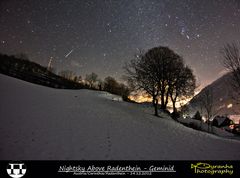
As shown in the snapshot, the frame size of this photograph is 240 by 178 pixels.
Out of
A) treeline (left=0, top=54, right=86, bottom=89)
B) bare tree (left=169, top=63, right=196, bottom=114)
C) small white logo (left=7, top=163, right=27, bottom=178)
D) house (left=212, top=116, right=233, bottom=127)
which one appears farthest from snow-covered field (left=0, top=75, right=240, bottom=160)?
house (left=212, top=116, right=233, bottom=127)

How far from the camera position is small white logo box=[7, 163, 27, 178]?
20.4 feet

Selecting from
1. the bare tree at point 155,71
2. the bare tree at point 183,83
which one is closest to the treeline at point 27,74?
the bare tree at point 155,71

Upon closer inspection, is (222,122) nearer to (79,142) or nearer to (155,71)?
(155,71)

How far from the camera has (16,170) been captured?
6270 mm

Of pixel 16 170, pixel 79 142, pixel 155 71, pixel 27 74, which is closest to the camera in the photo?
pixel 16 170

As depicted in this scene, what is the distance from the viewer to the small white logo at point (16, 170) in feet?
20.4

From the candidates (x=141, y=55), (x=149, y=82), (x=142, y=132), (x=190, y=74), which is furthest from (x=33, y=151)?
(x=190, y=74)

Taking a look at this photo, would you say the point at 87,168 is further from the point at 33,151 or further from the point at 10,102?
the point at 10,102

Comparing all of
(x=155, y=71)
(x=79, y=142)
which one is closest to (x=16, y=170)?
(x=79, y=142)

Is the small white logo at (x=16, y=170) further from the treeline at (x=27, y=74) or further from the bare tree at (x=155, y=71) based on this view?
the treeline at (x=27, y=74)

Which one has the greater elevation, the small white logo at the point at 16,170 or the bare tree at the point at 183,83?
the bare tree at the point at 183,83

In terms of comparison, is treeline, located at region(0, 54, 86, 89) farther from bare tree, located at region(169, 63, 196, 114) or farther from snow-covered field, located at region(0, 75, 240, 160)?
bare tree, located at region(169, 63, 196, 114)

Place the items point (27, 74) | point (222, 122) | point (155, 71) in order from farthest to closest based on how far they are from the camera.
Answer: point (222, 122) → point (27, 74) → point (155, 71)

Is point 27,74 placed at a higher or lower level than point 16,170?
higher
